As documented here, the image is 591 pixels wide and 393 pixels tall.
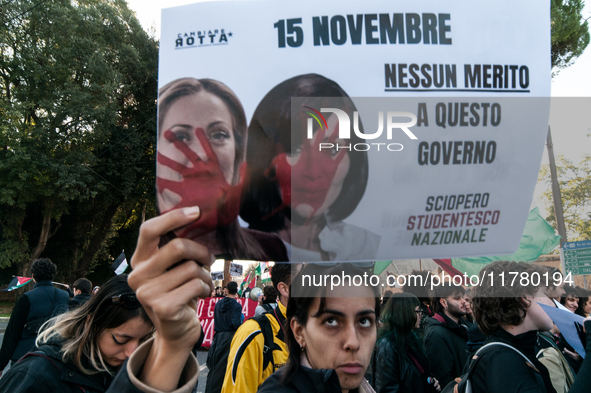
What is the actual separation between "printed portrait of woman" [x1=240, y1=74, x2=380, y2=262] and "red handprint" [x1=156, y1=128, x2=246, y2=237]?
77 millimetres

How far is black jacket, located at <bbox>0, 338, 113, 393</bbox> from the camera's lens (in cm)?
190

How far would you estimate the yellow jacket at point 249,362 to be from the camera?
2.95 m

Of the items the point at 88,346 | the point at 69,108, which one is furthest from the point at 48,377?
the point at 69,108

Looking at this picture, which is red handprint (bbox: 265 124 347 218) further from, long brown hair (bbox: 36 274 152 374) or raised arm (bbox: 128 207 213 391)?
long brown hair (bbox: 36 274 152 374)

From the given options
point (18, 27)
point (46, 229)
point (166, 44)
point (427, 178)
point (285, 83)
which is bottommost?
point (46, 229)

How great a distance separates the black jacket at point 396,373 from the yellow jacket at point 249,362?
3.60ft

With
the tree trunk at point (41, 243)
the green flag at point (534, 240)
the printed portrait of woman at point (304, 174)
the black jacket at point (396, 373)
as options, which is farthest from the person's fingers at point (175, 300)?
the tree trunk at point (41, 243)

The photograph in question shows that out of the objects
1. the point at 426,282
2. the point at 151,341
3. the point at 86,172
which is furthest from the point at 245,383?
the point at 86,172

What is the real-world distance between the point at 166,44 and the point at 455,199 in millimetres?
1004

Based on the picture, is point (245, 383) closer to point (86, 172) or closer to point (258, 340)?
point (258, 340)

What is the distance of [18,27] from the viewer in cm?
2103

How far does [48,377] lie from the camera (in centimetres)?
195

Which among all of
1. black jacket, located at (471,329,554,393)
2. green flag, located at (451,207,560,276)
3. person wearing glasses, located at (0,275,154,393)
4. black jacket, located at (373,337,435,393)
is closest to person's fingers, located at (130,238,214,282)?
person wearing glasses, located at (0,275,154,393)

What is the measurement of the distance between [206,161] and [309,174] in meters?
0.30
